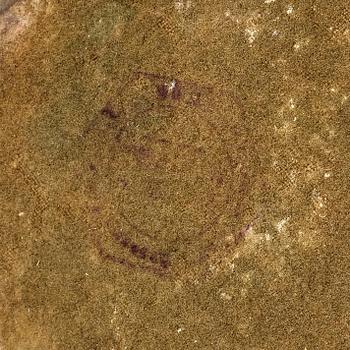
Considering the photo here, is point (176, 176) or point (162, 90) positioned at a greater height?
point (162, 90)

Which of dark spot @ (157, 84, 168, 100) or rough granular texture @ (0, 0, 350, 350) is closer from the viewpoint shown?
rough granular texture @ (0, 0, 350, 350)

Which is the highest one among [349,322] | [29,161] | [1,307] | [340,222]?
[29,161]

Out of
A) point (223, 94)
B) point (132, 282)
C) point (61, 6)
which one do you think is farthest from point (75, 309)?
point (61, 6)

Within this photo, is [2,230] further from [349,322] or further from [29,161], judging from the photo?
[349,322]

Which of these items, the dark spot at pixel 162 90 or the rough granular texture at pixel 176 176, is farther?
the dark spot at pixel 162 90

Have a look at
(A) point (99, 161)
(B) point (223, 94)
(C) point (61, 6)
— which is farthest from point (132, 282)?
(C) point (61, 6)

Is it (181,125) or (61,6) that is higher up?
(61,6)
